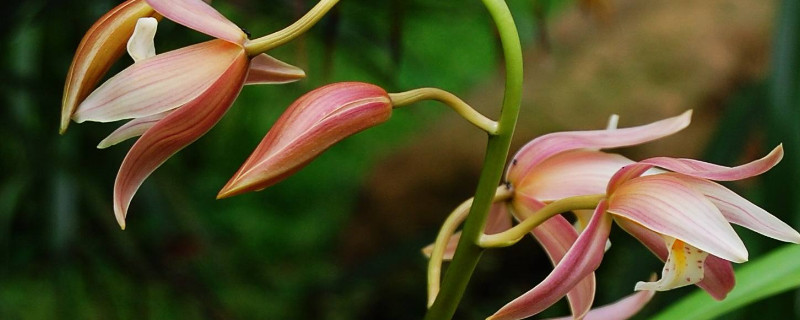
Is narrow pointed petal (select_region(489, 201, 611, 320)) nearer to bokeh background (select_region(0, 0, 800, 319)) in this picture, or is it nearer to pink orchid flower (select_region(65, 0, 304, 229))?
pink orchid flower (select_region(65, 0, 304, 229))

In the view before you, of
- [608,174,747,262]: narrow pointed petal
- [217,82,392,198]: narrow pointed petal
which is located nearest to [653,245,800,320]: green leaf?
[608,174,747,262]: narrow pointed petal

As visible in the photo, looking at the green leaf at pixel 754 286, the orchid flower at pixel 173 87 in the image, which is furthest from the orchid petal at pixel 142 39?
the green leaf at pixel 754 286

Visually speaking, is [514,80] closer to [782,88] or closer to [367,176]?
[782,88]

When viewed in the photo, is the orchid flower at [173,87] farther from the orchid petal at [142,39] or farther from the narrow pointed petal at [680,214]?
the narrow pointed petal at [680,214]

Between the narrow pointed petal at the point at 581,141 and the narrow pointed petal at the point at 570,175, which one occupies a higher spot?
the narrow pointed petal at the point at 581,141

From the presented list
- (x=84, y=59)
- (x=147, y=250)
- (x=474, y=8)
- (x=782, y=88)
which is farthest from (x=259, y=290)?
(x=84, y=59)

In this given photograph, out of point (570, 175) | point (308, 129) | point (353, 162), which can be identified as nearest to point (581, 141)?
point (570, 175)
